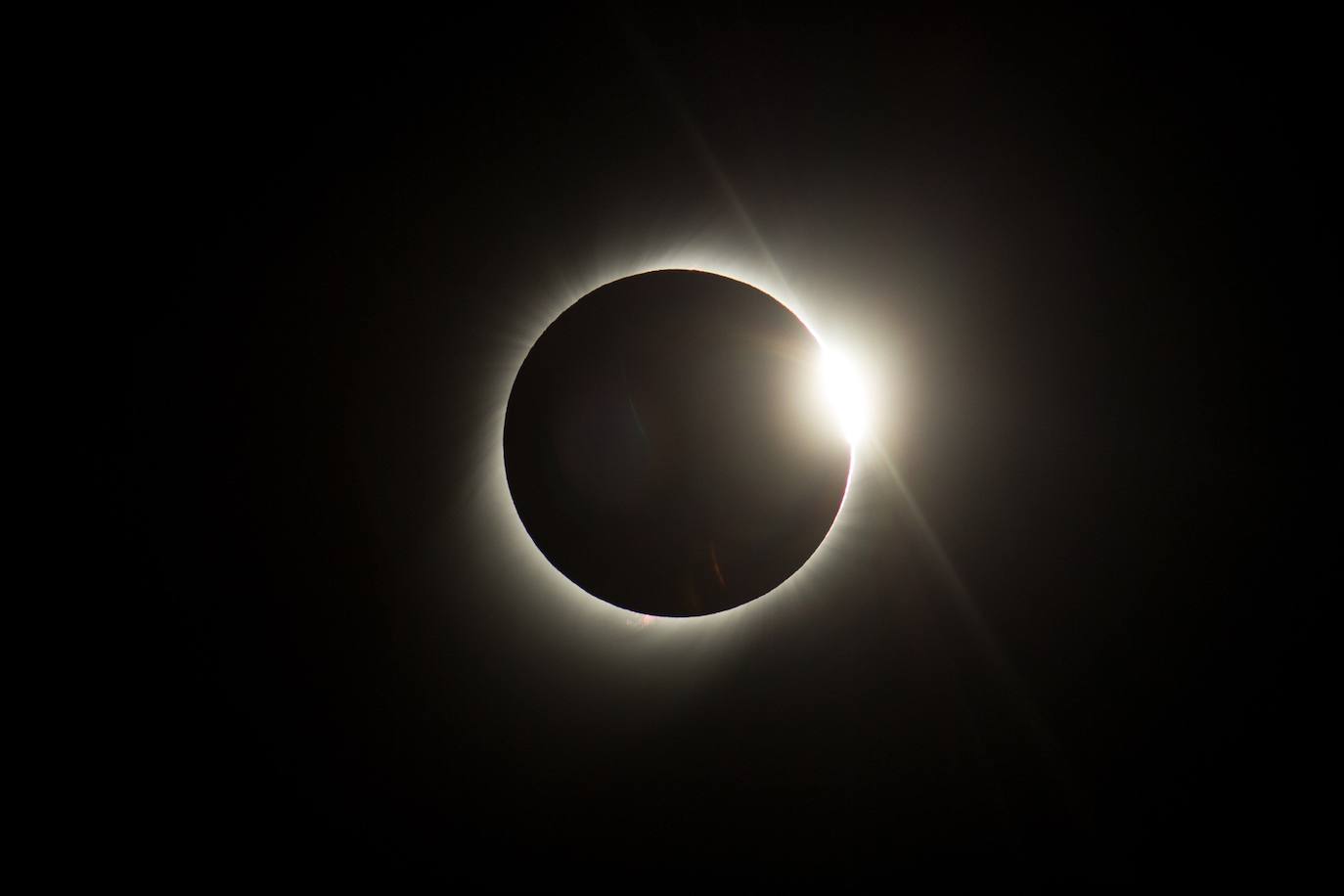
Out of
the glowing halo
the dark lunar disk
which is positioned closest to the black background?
the glowing halo

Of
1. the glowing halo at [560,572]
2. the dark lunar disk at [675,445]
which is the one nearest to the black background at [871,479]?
the glowing halo at [560,572]

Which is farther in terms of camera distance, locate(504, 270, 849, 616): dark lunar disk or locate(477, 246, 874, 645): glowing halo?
locate(477, 246, 874, 645): glowing halo

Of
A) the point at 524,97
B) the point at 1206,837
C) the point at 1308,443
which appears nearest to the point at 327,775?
the point at 524,97

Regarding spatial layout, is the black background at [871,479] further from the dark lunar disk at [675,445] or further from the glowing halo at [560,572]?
the dark lunar disk at [675,445]

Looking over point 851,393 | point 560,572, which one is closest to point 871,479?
point 851,393

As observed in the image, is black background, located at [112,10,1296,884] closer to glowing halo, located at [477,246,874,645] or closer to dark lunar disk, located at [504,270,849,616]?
glowing halo, located at [477,246,874,645]
